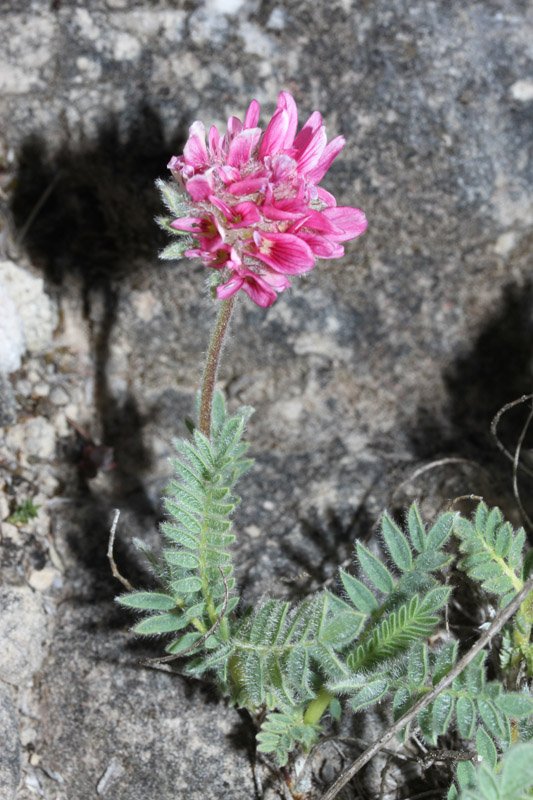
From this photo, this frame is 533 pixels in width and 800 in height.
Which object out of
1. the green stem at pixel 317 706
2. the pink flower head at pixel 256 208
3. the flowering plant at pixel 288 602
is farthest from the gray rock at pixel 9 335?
the green stem at pixel 317 706

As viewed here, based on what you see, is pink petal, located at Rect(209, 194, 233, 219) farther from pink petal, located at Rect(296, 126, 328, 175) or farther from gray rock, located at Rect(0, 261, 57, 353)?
gray rock, located at Rect(0, 261, 57, 353)

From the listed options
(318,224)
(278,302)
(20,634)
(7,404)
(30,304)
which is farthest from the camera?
(278,302)

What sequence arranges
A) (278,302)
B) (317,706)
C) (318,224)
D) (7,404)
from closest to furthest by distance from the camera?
(318,224)
(317,706)
(7,404)
(278,302)

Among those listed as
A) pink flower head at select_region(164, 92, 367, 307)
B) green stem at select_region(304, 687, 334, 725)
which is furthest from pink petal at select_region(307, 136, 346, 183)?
green stem at select_region(304, 687, 334, 725)

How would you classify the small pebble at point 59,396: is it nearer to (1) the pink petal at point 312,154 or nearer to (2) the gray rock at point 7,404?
(2) the gray rock at point 7,404

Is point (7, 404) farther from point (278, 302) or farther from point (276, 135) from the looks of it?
point (276, 135)

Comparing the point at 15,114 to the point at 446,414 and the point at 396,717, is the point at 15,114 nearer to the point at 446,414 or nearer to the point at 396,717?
the point at 446,414

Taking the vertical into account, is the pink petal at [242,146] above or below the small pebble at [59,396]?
above

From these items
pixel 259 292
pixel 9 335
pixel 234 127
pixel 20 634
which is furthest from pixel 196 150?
pixel 20 634
